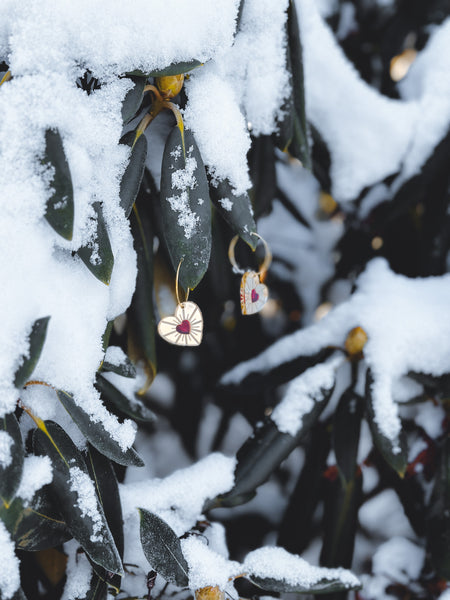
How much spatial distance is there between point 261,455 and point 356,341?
0.86ft

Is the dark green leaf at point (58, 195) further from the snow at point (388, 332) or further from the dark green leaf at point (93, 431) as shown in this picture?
the snow at point (388, 332)

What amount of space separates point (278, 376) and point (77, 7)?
691 mm

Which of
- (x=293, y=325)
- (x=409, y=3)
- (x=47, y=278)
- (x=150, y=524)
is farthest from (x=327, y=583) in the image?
(x=409, y=3)

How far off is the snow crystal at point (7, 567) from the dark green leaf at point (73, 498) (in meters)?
0.06

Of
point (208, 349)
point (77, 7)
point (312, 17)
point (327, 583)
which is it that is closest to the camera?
point (77, 7)

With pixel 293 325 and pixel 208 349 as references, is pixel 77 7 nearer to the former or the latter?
pixel 208 349

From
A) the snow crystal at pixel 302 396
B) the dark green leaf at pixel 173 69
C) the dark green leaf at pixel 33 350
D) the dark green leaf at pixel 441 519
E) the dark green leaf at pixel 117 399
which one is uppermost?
the dark green leaf at pixel 173 69

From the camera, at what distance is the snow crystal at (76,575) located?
26.3 inches

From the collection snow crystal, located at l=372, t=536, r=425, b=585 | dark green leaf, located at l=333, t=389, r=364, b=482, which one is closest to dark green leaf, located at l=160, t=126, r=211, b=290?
dark green leaf, located at l=333, t=389, r=364, b=482

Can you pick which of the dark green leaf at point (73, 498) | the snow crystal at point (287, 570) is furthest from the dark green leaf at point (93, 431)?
the snow crystal at point (287, 570)

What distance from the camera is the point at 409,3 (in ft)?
4.14

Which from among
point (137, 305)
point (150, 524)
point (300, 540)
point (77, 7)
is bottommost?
point (300, 540)

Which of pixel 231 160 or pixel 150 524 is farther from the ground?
pixel 231 160

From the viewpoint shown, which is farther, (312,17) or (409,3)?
(409,3)
